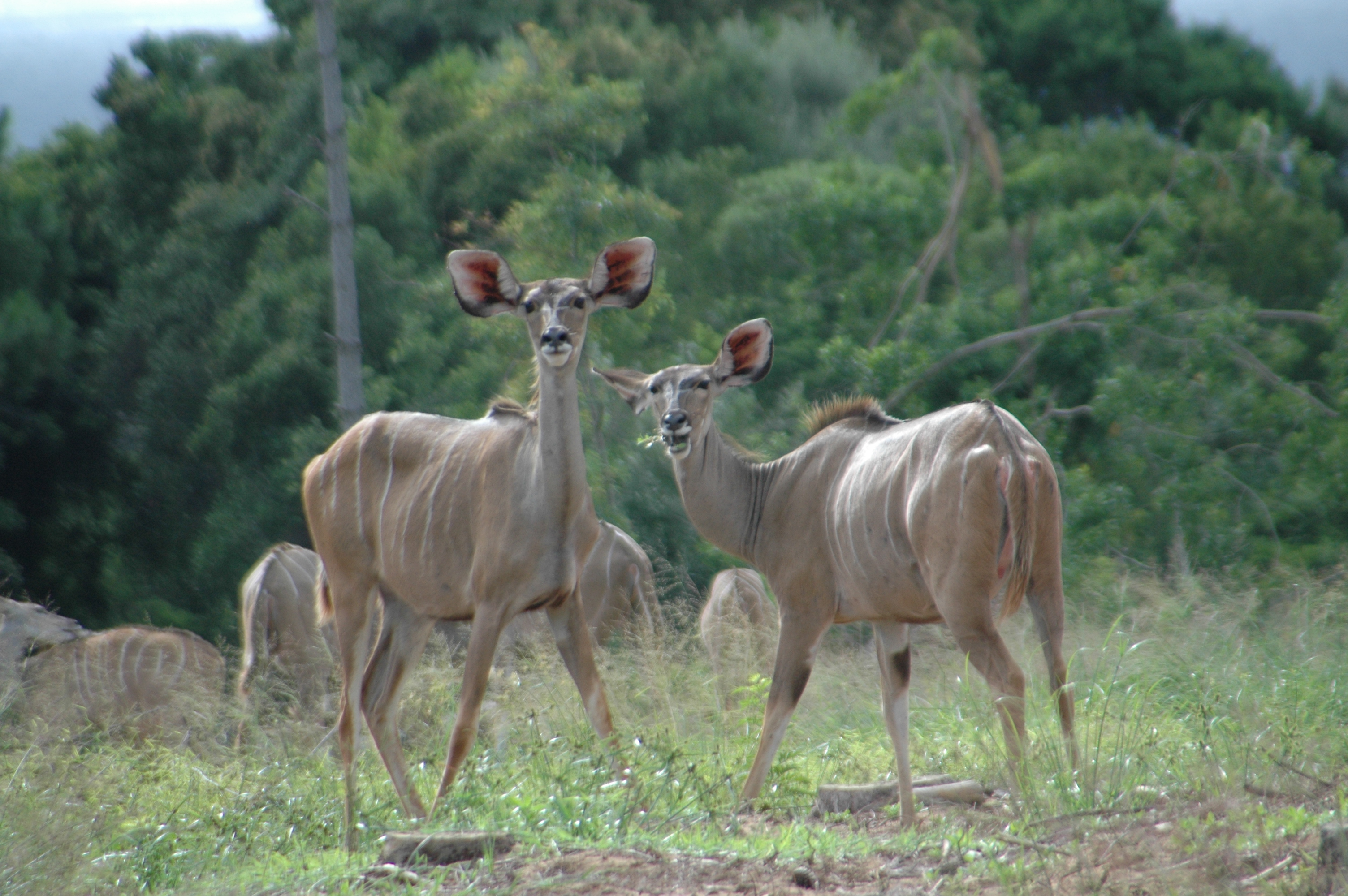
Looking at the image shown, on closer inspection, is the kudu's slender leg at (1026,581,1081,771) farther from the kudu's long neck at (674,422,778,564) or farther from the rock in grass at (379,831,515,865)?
the rock in grass at (379,831,515,865)

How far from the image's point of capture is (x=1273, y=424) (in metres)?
12.1

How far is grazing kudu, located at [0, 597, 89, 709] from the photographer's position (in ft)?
30.5

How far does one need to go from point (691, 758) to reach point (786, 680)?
78 cm

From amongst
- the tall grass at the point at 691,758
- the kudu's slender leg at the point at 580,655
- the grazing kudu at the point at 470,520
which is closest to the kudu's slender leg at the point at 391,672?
the grazing kudu at the point at 470,520

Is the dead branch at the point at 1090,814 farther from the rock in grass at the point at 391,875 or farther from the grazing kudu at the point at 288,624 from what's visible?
the grazing kudu at the point at 288,624

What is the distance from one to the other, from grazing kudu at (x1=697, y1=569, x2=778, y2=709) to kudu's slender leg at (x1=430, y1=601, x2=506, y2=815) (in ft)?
5.11

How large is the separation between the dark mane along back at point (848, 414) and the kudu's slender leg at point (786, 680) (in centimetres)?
80

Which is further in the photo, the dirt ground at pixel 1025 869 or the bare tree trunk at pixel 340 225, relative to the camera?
the bare tree trunk at pixel 340 225

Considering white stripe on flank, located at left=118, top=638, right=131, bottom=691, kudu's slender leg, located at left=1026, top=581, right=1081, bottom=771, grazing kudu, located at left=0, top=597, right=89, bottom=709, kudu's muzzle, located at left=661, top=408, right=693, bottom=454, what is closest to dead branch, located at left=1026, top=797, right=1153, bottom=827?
kudu's slender leg, located at left=1026, top=581, right=1081, bottom=771

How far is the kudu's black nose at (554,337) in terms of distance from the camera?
17.5 feet

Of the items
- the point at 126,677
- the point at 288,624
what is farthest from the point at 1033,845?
the point at 126,677

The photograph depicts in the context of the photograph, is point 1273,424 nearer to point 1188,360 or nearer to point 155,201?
point 1188,360

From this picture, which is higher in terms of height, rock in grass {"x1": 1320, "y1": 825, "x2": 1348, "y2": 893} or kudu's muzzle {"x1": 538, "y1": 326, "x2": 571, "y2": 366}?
kudu's muzzle {"x1": 538, "y1": 326, "x2": 571, "y2": 366}

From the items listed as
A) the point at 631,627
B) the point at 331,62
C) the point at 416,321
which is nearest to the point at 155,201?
the point at 416,321
